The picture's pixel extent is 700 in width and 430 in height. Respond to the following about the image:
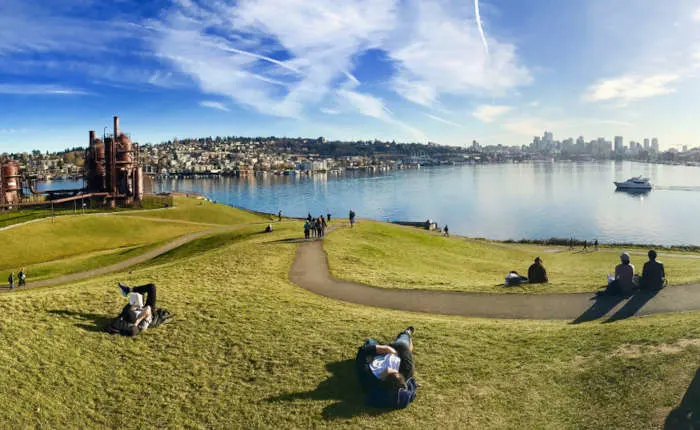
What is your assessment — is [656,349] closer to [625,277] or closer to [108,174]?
[625,277]

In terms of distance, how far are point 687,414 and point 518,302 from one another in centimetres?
768

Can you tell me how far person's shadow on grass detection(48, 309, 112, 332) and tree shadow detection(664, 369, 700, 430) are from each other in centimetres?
1264

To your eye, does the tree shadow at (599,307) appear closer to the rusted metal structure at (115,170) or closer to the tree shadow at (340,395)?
the tree shadow at (340,395)

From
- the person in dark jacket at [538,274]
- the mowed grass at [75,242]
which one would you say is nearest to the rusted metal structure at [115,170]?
the mowed grass at [75,242]

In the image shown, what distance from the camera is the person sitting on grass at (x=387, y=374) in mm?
8258

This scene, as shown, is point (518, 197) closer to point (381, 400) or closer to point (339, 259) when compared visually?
point (339, 259)

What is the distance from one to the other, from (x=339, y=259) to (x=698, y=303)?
14.8m

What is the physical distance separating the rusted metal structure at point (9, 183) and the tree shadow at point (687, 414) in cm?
7946

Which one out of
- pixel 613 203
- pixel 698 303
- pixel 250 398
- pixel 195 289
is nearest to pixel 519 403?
pixel 250 398

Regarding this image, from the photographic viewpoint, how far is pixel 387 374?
8406 millimetres

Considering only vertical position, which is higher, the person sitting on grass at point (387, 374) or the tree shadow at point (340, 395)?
the person sitting on grass at point (387, 374)

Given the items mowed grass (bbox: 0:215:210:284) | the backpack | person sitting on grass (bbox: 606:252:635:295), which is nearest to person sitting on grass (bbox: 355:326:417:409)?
the backpack

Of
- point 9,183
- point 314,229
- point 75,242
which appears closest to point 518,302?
point 314,229

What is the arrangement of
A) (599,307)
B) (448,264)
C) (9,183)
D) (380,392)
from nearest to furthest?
(380,392)
(599,307)
(448,264)
(9,183)
